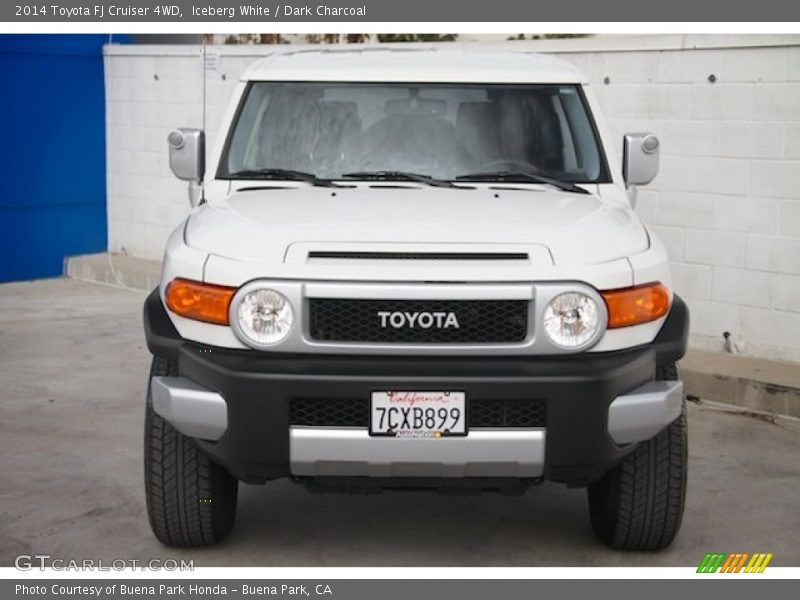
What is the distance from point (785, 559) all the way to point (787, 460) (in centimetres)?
168

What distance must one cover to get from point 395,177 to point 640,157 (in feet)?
3.54

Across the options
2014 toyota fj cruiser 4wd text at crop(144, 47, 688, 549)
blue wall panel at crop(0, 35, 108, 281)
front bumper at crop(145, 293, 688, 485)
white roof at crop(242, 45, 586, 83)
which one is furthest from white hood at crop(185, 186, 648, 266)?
blue wall panel at crop(0, 35, 108, 281)

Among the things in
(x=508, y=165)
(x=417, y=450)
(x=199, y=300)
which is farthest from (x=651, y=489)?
(x=199, y=300)

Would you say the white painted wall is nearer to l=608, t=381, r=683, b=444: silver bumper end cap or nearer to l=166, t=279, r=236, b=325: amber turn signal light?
l=608, t=381, r=683, b=444: silver bumper end cap

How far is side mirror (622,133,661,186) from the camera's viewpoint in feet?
20.4

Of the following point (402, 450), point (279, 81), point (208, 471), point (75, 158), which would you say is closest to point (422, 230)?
point (402, 450)

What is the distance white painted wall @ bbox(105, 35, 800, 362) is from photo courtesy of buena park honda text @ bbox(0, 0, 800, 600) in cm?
2

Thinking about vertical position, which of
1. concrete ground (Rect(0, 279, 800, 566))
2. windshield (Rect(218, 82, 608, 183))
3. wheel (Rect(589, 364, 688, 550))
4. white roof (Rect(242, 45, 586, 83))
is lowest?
concrete ground (Rect(0, 279, 800, 566))

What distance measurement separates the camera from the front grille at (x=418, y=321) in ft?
15.8

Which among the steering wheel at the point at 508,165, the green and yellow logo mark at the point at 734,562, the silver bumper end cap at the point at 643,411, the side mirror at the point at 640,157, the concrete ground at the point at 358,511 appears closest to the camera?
the silver bumper end cap at the point at 643,411

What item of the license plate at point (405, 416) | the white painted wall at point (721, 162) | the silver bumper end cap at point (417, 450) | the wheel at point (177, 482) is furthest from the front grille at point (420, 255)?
the white painted wall at point (721, 162)

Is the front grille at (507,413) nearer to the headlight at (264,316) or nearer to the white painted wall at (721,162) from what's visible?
the headlight at (264,316)

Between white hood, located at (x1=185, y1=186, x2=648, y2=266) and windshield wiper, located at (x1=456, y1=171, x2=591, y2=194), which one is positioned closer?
white hood, located at (x1=185, y1=186, x2=648, y2=266)
